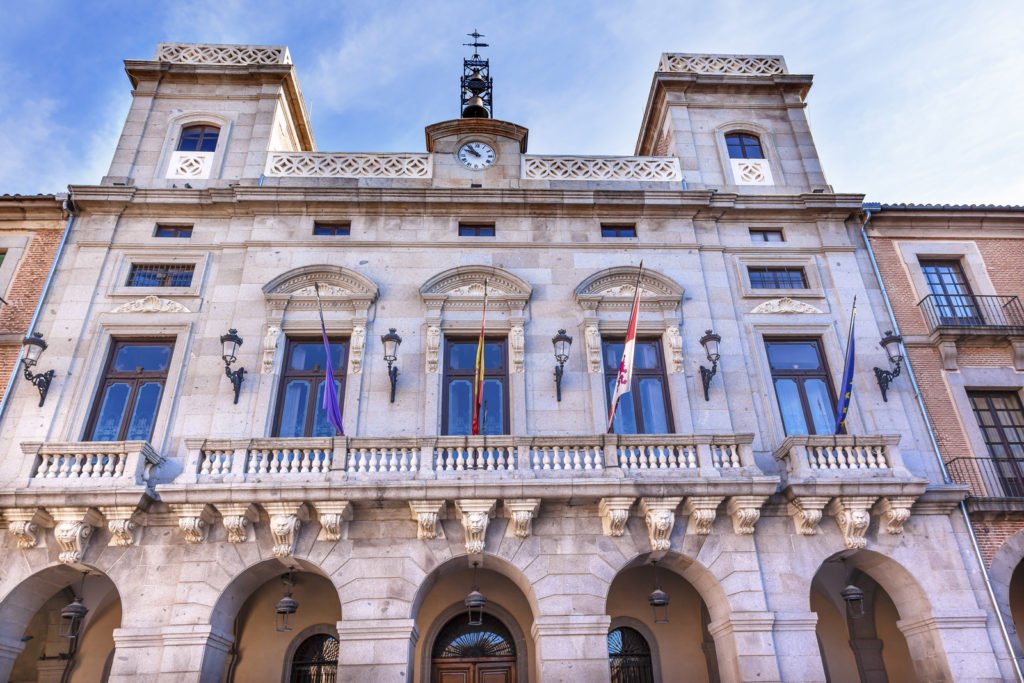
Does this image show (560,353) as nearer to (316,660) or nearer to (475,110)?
(316,660)

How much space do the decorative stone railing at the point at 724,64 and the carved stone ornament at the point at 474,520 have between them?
15.5m

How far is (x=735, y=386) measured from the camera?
16.0m

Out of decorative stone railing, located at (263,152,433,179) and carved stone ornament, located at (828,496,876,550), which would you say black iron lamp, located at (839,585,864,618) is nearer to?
carved stone ornament, located at (828,496,876,550)

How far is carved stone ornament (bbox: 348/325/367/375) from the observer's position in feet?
52.2

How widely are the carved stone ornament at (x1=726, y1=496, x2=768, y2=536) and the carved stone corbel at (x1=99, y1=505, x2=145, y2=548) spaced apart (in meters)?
11.5

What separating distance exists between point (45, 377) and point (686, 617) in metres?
15.2

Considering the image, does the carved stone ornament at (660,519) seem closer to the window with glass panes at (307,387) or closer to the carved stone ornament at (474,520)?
the carved stone ornament at (474,520)

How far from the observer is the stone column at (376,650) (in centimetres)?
1214

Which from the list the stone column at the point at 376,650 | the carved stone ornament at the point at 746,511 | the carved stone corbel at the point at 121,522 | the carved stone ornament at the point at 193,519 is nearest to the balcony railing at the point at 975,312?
the carved stone ornament at the point at 746,511

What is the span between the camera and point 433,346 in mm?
16156

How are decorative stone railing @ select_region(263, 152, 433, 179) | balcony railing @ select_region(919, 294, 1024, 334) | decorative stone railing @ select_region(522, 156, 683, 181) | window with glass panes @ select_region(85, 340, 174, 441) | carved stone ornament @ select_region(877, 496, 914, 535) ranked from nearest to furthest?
1. carved stone ornament @ select_region(877, 496, 914, 535)
2. window with glass panes @ select_region(85, 340, 174, 441)
3. balcony railing @ select_region(919, 294, 1024, 334)
4. decorative stone railing @ select_region(263, 152, 433, 179)
5. decorative stone railing @ select_region(522, 156, 683, 181)

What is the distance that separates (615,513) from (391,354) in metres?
6.04

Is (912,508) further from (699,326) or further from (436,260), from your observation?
(436,260)

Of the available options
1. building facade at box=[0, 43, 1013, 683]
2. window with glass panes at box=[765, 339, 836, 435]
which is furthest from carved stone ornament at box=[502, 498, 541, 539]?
window with glass panes at box=[765, 339, 836, 435]
